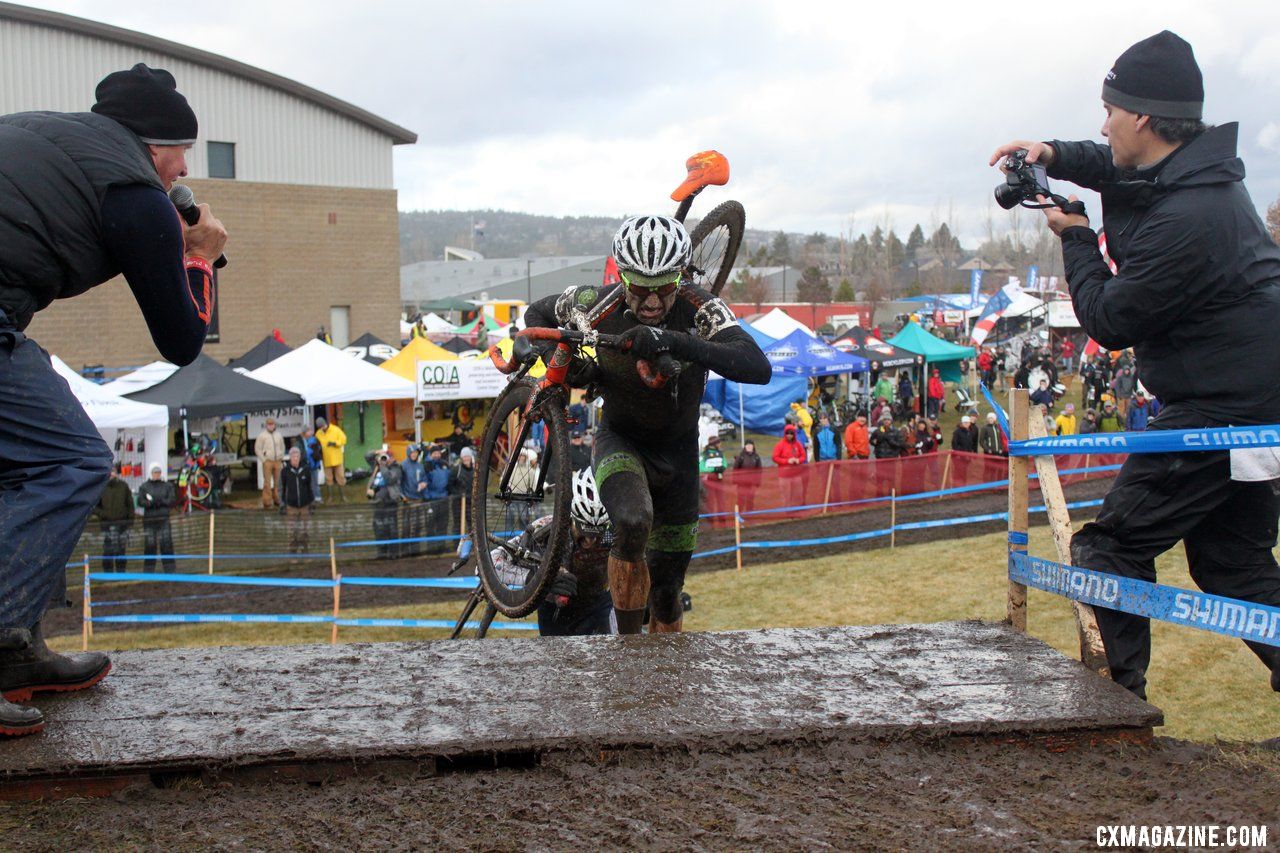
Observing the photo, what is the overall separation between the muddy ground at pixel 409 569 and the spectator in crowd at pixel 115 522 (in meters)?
0.41

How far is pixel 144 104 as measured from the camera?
3418 mm

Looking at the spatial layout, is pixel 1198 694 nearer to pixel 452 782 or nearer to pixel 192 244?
pixel 452 782

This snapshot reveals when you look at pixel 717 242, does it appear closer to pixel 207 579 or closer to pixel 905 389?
pixel 207 579

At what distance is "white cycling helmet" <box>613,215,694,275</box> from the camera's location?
4.92 metres

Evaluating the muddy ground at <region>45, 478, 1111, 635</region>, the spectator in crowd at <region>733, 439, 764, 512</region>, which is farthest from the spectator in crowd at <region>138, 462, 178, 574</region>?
the spectator in crowd at <region>733, 439, 764, 512</region>

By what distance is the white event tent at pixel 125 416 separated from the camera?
17078 millimetres

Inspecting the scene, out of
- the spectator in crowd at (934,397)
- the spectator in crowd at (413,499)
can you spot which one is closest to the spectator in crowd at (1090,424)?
the spectator in crowd at (934,397)

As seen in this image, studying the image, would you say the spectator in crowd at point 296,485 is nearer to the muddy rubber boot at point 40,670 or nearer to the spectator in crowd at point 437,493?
the spectator in crowd at point 437,493

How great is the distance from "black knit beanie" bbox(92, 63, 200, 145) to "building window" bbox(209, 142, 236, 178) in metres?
33.4

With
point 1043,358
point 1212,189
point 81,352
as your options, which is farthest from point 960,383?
point 1212,189

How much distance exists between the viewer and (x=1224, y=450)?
3.67 metres

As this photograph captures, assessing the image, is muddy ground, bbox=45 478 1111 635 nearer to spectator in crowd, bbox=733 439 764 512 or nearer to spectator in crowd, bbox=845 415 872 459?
spectator in crowd, bbox=733 439 764 512

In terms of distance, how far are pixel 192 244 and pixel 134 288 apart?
1.48 ft

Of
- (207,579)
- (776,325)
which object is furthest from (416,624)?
(776,325)
